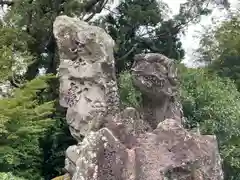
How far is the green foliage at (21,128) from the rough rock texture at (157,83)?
440cm

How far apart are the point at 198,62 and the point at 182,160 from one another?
12.8 m

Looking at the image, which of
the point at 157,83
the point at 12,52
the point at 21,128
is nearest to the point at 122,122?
the point at 157,83

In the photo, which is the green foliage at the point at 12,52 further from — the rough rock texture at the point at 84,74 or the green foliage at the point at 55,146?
the rough rock texture at the point at 84,74

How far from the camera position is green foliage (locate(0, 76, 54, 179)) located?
342 inches

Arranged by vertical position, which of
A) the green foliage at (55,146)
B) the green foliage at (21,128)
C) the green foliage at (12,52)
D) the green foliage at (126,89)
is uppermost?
the green foliage at (12,52)

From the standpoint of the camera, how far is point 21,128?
346 inches

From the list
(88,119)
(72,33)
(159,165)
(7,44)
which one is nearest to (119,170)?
(159,165)

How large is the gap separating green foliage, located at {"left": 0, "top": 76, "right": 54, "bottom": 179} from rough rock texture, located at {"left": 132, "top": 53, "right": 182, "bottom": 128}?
4.40 m

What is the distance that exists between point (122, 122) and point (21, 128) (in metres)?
6.15

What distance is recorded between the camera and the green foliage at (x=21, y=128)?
8695mm

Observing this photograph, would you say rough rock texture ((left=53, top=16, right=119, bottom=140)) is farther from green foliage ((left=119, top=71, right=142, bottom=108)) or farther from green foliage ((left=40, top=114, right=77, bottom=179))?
green foliage ((left=40, top=114, right=77, bottom=179))

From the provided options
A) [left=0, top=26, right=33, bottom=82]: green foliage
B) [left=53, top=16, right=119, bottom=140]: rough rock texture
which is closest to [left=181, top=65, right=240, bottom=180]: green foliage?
[left=0, top=26, right=33, bottom=82]: green foliage

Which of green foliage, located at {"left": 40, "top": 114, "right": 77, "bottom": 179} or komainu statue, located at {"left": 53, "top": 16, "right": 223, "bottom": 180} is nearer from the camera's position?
komainu statue, located at {"left": 53, "top": 16, "right": 223, "bottom": 180}

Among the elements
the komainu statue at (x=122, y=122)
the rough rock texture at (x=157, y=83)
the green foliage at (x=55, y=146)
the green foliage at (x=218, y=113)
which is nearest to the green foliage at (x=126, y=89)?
the green foliage at (x=218, y=113)
